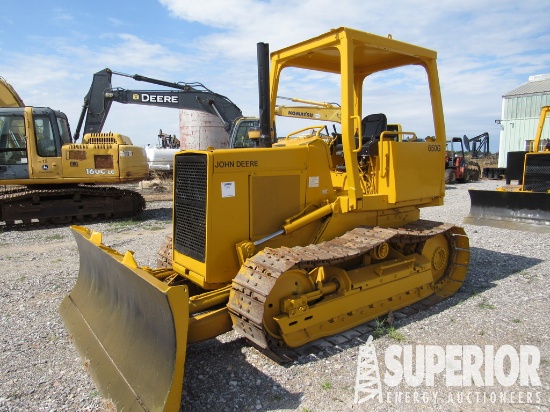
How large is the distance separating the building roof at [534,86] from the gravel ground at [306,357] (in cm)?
2649

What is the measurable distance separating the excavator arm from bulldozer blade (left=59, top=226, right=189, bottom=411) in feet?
30.8

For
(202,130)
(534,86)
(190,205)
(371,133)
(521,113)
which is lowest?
(190,205)

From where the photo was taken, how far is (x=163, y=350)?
3.10 meters

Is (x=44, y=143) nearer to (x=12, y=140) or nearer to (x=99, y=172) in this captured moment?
(x=12, y=140)

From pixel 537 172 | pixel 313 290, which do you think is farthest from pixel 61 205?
pixel 537 172

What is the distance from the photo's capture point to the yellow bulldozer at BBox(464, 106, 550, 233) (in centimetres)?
930

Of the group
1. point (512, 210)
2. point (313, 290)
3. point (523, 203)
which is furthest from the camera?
point (512, 210)

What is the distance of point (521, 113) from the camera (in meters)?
28.9

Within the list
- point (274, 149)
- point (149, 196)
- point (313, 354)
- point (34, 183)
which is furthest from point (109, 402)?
point (149, 196)

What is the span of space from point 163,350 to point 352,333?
6.56 feet

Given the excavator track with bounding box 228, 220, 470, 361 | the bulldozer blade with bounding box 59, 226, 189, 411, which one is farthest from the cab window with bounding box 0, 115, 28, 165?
the excavator track with bounding box 228, 220, 470, 361

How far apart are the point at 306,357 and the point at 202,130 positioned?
A: 21.3m

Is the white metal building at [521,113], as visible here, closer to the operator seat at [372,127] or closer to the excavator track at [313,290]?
the operator seat at [372,127]

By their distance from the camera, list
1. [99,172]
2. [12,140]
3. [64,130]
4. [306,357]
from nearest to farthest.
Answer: [306,357]
[12,140]
[99,172]
[64,130]
